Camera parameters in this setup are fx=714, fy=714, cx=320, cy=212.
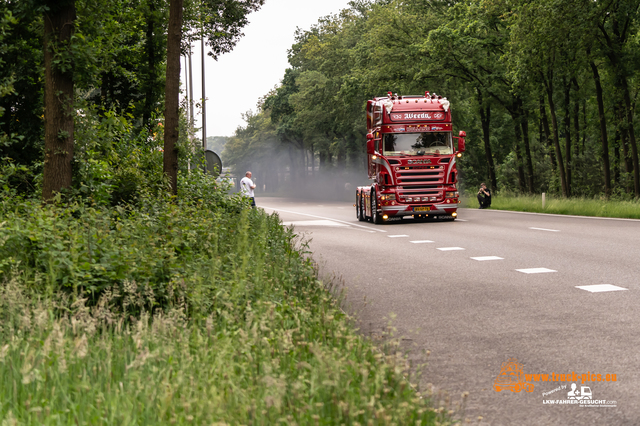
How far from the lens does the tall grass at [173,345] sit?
3363 mm

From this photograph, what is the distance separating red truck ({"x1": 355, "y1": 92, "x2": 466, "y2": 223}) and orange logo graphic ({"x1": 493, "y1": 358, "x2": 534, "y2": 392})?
689 inches

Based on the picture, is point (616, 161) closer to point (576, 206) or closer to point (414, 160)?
point (576, 206)

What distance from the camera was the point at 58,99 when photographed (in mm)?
10539

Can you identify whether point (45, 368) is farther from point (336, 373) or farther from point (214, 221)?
point (214, 221)

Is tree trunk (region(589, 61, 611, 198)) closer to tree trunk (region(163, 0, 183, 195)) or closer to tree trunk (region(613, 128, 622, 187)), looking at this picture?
tree trunk (region(613, 128, 622, 187))

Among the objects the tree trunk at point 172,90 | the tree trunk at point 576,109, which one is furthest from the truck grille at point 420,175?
the tree trunk at point 576,109

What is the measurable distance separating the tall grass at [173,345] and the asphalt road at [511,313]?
52 cm

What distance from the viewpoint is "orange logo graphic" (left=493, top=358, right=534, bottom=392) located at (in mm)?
4734

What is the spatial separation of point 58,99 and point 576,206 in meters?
20.4

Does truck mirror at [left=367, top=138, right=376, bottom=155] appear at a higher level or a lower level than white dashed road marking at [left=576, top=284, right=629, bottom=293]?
higher

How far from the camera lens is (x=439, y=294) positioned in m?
8.63

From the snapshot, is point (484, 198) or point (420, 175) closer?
point (420, 175)

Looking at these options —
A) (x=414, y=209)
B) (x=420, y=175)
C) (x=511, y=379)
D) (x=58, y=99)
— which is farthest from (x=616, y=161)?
(x=511, y=379)

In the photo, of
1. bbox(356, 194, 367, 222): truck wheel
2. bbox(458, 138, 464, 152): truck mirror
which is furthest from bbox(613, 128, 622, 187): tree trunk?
bbox(458, 138, 464, 152): truck mirror
